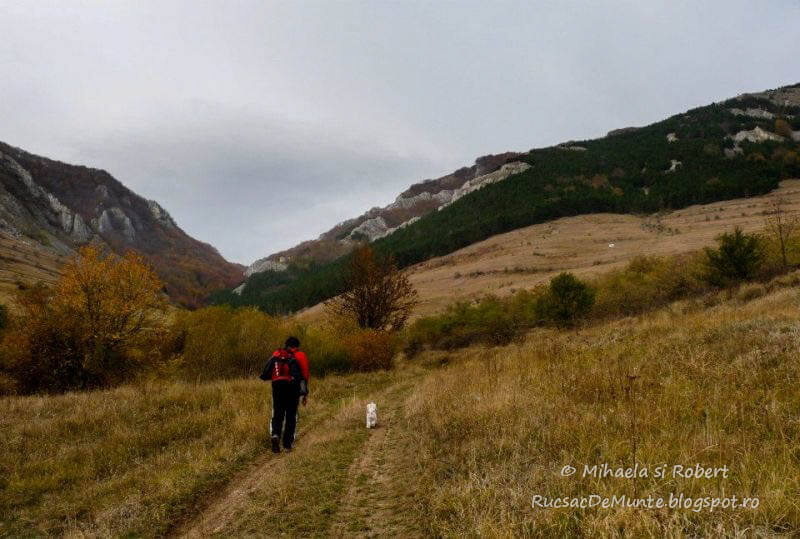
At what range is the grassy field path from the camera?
18.1ft

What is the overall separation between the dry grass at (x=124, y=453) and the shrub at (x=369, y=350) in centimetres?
1167

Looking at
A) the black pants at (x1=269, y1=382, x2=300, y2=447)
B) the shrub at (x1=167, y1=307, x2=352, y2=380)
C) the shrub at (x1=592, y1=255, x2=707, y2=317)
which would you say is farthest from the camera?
the shrub at (x1=592, y1=255, x2=707, y2=317)

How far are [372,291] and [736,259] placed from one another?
2587 cm

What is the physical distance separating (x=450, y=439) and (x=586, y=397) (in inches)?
97.8

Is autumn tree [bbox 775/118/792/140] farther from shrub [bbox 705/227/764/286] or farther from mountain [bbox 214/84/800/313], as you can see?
shrub [bbox 705/227/764/286]

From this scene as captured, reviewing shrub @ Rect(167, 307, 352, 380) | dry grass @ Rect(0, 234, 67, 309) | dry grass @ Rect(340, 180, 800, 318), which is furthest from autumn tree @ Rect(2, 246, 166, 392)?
dry grass @ Rect(0, 234, 67, 309)

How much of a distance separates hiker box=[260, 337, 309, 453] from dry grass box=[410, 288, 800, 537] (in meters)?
2.90

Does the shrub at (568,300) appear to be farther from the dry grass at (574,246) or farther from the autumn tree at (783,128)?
the autumn tree at (783,128)

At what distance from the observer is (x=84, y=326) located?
22.0 m

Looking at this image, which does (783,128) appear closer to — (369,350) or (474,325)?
(474,325)

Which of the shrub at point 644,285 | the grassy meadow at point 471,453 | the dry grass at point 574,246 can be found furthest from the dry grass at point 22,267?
the shrub at point 644,285

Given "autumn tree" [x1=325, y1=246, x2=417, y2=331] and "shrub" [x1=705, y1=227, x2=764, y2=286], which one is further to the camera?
"autumn tree" [x1=325, y1=246, x2=417, y2=331]

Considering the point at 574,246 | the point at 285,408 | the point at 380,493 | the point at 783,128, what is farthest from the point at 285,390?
the point at 783,128

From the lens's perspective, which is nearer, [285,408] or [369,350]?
[285,408]
